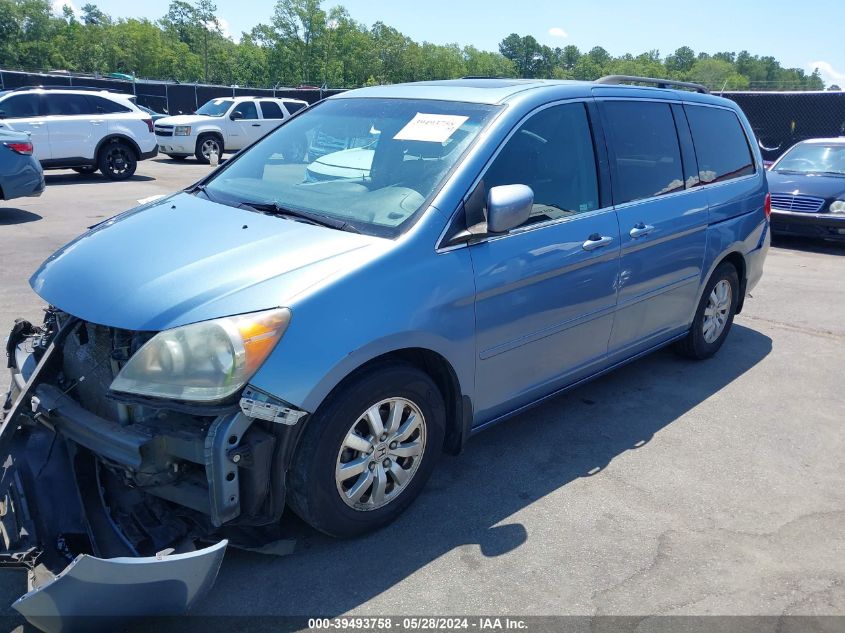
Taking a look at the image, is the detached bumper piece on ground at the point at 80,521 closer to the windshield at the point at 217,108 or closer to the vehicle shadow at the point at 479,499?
the vehicle shadow at the point at 479,499

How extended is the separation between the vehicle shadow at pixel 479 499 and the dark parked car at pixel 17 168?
8.43 metres

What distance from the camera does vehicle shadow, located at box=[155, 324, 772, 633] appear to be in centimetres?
282

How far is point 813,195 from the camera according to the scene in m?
10.4

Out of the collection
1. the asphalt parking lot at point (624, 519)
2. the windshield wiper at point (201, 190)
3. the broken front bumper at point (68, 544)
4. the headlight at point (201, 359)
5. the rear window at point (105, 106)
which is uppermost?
the rear window at point (105, 106)

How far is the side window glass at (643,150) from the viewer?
4254 mm

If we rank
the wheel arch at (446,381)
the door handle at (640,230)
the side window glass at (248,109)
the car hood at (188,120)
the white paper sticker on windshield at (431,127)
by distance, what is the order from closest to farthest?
the wheel arch at (446,381)
the white paper sticker on windshield at (431,127)
the door handle at (640,230)
the car hood at (188,120)
the side window glass at (248,109)

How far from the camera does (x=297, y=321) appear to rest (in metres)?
2.70

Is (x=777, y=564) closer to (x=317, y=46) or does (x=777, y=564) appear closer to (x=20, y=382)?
(x=20, y=382)

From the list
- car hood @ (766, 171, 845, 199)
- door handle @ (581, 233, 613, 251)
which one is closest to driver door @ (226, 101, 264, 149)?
car hood @ (766, 171, 845, 199)

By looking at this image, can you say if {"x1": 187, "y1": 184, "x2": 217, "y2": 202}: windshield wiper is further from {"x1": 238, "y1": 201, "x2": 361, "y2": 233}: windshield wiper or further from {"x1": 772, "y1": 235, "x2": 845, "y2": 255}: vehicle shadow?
{"x1": 772, "y1": 235, "x2": 845, "y2": 255}: vehicle shadow

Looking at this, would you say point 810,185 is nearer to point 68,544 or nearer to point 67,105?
point 68,544

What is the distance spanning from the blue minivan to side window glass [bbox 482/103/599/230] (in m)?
0.01

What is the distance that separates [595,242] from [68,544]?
283 centimetres

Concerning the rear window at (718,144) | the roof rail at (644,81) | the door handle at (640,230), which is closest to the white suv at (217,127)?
the roof rail at (644,81)
